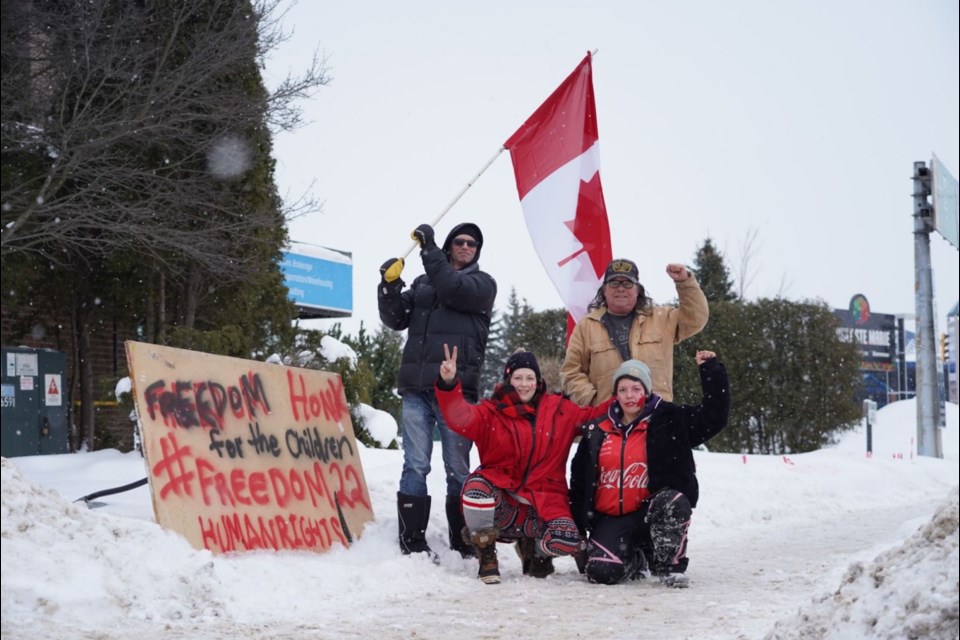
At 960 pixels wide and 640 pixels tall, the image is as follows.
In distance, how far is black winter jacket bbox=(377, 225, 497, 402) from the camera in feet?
22.0

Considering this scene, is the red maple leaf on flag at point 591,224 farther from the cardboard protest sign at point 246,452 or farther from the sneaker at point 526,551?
the sneaker at point 526,551

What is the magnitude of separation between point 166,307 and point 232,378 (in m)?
5.21

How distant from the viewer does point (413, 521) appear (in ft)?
22.0

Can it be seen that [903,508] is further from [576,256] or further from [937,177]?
[937,177]

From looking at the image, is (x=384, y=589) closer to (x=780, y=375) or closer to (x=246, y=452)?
(x=246, y=452)

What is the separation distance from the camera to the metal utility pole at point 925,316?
19.0 meters

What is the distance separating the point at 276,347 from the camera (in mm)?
12320

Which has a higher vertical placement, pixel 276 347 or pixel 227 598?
pixel 276 347

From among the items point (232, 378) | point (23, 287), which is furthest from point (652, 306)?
point (23, 287)

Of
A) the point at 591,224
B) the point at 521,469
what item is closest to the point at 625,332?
the point at 521,469

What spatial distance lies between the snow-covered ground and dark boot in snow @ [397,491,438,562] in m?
0.13

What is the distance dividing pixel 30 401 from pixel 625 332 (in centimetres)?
351

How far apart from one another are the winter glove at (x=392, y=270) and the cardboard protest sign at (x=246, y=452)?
40.0 inches

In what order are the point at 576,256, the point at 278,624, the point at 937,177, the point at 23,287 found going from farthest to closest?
1. the point at 937,177
2. the point at 576,256
3. the point at 23,287
4. the point at 278,624
